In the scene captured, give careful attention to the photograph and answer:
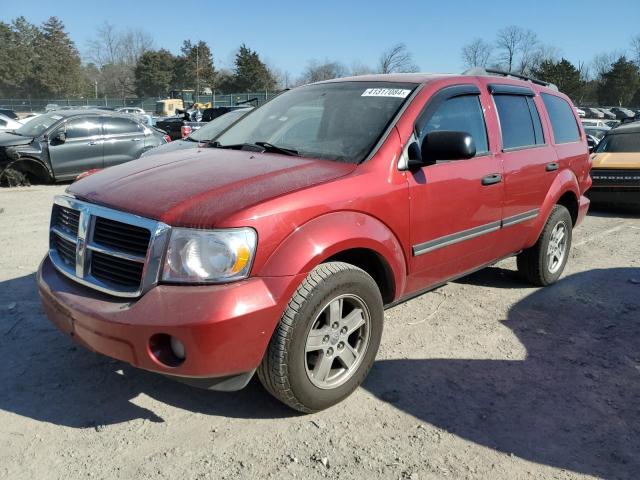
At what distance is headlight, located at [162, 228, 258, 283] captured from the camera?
248 cm

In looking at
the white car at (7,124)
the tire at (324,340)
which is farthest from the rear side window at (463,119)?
the white car at (7,124)

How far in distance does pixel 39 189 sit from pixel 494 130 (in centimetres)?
→ 946

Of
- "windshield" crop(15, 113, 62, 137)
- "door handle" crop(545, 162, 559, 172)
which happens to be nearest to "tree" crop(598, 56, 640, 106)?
"windshield" crop(15, 113, 62, 137)

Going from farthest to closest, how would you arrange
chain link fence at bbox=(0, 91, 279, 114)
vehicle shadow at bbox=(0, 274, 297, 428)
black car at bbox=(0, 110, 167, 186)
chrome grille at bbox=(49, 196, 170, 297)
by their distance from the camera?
chain link fence at bbox=(0, 91, 279, 114), black car at bbox=(0, 110, 167, 186), vehicle shadow at bbox=(0, 274, 297, 428), chrome grille at bbox=(49, 196, 170, 297)

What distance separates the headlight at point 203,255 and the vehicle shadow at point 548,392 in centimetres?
133

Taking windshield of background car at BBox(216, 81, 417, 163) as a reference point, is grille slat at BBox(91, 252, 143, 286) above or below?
below

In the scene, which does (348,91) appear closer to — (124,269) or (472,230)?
(472,230)

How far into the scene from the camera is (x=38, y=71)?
71.3 meters

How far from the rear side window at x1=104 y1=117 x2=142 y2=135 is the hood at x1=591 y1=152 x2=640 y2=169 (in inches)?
374

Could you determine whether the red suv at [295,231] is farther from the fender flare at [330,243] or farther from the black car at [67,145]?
the black car at [67,145]

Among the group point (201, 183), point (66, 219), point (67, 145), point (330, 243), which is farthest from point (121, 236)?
point (67, 145)

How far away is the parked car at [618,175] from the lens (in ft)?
29.7

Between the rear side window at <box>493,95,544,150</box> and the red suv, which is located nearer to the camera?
the red suv

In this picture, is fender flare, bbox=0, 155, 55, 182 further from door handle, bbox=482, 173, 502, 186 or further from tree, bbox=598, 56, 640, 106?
tree, bbox=598, 56, 640, 106
